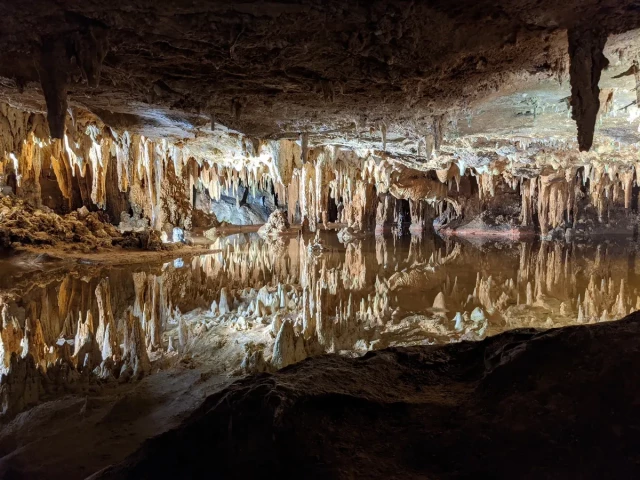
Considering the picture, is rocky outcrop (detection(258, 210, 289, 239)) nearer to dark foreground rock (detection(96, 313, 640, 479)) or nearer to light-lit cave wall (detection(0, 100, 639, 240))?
light-lit cave wall (detection(0, 100, 639, 240))

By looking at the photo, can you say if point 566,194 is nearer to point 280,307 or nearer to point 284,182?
point 284,182

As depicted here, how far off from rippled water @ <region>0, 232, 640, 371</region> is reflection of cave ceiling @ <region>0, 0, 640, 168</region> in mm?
2590

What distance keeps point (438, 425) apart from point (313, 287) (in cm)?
554

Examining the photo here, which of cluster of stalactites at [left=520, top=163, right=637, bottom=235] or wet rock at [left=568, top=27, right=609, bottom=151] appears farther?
cluster of stalactites at [left=520, top=163, right=637, bottom=235]

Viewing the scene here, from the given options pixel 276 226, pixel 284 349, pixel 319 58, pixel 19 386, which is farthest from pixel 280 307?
pixel 276 226

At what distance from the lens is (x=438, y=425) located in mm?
1666

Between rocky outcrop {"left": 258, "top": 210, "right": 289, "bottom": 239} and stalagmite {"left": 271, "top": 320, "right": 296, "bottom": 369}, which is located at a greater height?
rocky outcrop {"left": 258, "top": 210, "right": 289, "bottom": 239}

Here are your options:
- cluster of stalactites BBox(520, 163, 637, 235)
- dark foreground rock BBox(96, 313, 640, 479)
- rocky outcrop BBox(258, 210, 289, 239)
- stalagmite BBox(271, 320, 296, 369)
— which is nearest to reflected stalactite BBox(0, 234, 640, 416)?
stalagmite BBox(271, 320, 296, 369)

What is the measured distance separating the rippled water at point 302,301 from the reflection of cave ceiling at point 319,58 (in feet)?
8.50

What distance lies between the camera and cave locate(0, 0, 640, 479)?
5.11 feet

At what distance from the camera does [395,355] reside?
8.63 feet

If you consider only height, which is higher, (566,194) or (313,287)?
(566,194)

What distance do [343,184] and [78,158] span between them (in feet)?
28.6

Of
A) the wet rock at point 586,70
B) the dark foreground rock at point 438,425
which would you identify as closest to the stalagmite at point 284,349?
the dark foreground rock at point 438,425
